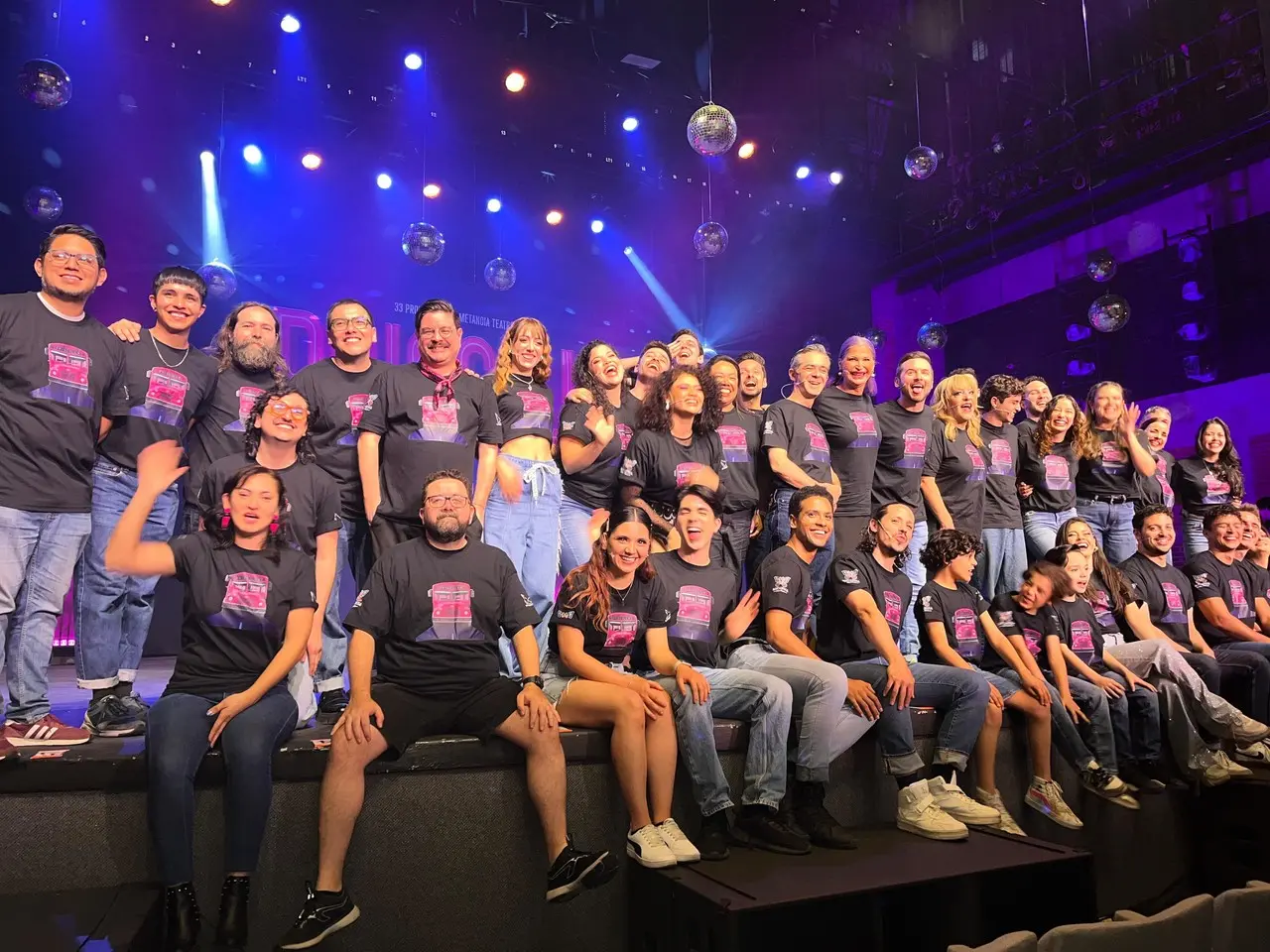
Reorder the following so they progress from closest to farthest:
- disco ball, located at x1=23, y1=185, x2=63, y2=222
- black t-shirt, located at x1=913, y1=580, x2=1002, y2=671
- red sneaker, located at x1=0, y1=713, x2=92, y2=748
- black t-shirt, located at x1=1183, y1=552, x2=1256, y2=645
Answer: red sneaker, located at x1=0, y1=713, x2=92, y2=748
black t-shirt, located at x1=913, y1=580, x2=1002, y2=671
black t-shirt, located at x1=1183, y1=552, x2=1256, y2=645
disco ball, located at x1=23, y1=185, x2=63, y2=222

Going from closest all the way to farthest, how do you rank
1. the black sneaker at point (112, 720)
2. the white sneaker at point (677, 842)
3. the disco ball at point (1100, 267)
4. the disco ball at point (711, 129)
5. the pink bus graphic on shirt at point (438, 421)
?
the white sneaker at point (677, 842)
the black sneaker at point (112, 720)
the pink bus graphic on shirt at point (438, 421)
the disco ball at point (711, 129)
the disco ball at point (1100, 267)

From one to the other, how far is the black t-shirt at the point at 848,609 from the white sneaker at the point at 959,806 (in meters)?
0.58

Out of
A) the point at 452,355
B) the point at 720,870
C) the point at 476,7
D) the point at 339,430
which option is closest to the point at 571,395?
the point at 452,355

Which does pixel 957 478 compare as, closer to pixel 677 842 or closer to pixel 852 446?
pixel 852 446

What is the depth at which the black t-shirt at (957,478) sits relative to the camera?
4.89 m

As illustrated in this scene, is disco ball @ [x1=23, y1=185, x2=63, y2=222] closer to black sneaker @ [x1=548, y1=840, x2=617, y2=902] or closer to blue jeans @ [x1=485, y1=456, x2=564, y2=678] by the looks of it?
blue jeans @ [x1=485, y1=456, x2=564, y2=678]

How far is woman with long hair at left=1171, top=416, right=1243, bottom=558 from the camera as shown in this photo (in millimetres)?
5930

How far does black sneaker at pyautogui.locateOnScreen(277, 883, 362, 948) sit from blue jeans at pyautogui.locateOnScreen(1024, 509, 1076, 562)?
4.01 meters

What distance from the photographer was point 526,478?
4129mm

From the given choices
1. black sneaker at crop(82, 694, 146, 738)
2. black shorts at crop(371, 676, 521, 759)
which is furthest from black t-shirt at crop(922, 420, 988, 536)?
black sneaker at crop(82, 694, 146, 738)

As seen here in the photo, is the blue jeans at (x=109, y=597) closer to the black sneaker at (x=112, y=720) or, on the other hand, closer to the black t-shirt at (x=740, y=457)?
the black sneaker at (x=112, y=720)

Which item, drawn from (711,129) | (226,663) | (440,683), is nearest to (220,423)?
(226,663)

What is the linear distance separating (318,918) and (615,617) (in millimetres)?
1339

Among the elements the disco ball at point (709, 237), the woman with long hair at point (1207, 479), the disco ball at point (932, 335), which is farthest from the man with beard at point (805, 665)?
the disco ball at point (932, 335)
